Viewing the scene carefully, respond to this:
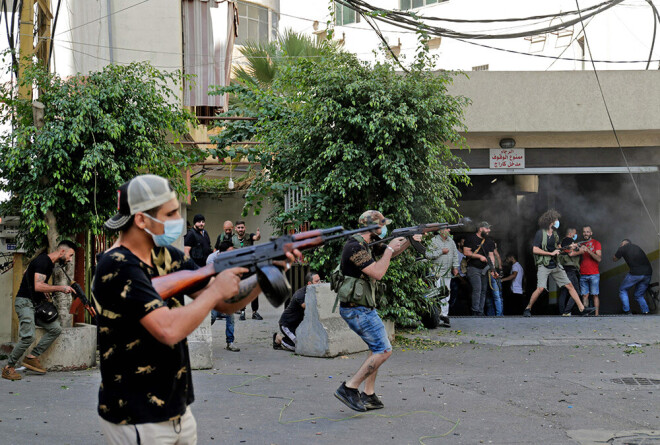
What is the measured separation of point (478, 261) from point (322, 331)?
17.0 feet

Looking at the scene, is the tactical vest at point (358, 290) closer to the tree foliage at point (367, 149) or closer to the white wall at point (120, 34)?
the tree foliage at point (367, 149)

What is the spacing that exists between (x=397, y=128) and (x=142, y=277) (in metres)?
8.08

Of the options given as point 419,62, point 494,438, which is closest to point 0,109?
point 419,62

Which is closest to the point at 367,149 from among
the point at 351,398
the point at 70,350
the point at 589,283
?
the point at 70,350

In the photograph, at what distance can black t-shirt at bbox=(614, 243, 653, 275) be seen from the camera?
575 inches

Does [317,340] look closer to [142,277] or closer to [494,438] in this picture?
[494,438]

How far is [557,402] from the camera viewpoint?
7004mm

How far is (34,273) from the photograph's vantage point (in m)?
8.26

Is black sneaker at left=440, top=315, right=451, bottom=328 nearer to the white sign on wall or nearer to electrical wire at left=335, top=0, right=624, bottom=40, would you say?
the white sign on wall

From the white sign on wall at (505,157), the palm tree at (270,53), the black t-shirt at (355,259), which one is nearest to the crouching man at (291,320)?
the black t-shirt at (355,259)

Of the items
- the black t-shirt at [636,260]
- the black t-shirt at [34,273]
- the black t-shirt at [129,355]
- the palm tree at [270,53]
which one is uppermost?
the palm tree at [270,53]

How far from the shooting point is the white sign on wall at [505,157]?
1492cm

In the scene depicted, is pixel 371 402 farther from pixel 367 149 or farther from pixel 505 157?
pixel 505 157

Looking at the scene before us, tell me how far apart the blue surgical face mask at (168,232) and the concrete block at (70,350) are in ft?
20.5
